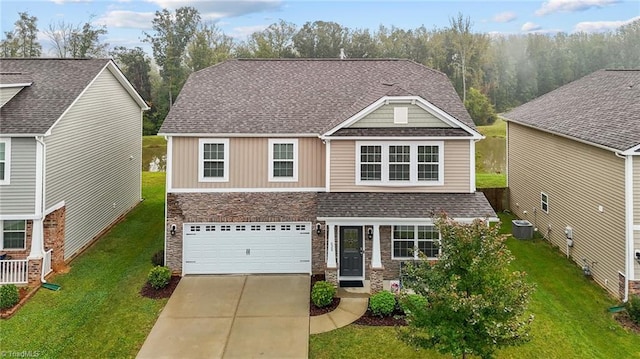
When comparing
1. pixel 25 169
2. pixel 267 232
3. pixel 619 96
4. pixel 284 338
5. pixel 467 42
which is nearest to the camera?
pixel 284 338

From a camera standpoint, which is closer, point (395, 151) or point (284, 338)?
point (284, 338)

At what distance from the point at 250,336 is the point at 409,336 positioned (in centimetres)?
467

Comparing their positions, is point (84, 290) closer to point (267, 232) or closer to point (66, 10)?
point (267, 232)

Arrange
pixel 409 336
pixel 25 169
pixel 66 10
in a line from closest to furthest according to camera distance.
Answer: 1. pixel 409 336
2. pixel 25 169
3. pixel 66 10

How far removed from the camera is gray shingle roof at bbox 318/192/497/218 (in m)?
14.0

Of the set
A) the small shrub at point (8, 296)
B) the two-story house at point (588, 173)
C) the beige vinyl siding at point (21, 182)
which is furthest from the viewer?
the beige vinyl siding at point (21, 182)

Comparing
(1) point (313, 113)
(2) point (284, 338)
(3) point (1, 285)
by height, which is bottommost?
(2) point (284, 338)

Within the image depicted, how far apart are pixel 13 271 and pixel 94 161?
6.17 metres

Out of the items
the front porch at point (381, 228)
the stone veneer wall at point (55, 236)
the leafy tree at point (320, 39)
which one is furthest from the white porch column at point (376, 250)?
the leafy tree at point (320, 39)

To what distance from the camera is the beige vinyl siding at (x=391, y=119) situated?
14.9 metres

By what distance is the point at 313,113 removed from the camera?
1645 centimetres

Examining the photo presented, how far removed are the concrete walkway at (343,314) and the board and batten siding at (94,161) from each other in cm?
1023

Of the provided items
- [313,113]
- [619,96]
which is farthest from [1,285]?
[619,96]

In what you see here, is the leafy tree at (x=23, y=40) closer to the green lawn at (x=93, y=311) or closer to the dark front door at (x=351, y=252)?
the green lawn at (x=93, y=311)
